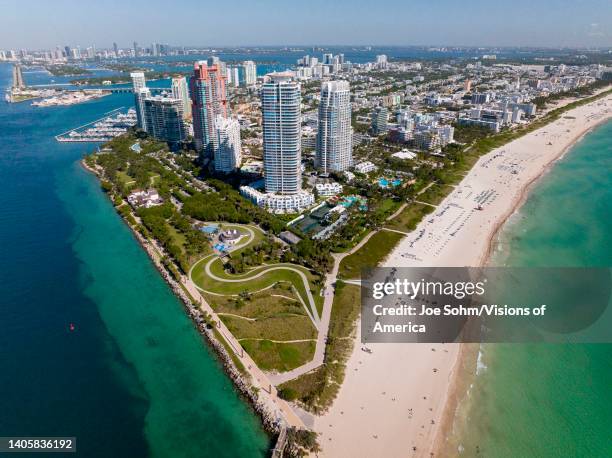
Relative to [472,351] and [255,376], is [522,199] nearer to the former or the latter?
[472,351]

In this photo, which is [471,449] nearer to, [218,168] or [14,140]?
[218,168]

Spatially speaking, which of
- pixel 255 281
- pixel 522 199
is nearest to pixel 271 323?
pixel 255 281

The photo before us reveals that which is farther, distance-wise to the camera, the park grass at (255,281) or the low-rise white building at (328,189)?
the low-rise white building at (328,189)

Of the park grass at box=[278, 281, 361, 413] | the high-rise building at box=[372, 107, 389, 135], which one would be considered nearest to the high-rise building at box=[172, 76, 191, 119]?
the high-rise building at box=[372, 107, 389, 135]

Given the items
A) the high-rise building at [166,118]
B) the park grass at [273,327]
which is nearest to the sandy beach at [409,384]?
the park grass at [273,327]

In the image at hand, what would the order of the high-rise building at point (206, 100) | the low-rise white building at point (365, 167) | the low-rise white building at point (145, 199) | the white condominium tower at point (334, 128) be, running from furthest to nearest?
the high-rise building at point (206, 100) → the low-rise white building at point (365, 167) → the white condominium tower at point (334, 128) → the low-rise white building at point (145, 199)

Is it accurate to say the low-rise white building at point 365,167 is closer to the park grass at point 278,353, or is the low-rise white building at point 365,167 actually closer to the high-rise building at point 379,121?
the high-rise building at point 379,121

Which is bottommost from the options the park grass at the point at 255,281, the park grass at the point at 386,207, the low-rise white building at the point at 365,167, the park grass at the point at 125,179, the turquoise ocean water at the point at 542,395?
the turquoise ocean water at the point at 542,395

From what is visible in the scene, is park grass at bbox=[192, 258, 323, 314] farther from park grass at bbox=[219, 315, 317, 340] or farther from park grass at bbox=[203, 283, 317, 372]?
park grass at bbox=[219, 315, 317, 340]

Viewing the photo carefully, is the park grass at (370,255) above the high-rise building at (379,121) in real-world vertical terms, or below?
below
